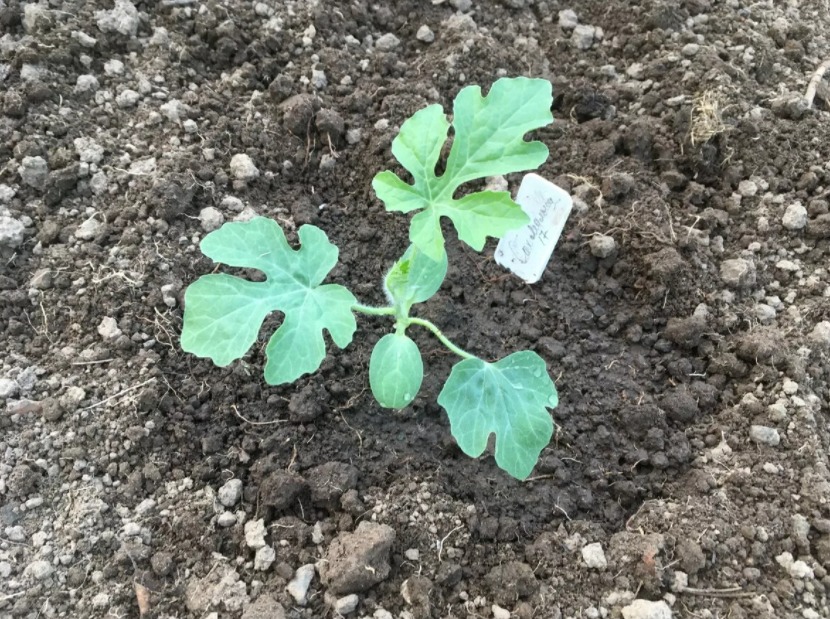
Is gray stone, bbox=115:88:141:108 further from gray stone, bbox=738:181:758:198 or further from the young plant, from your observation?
gray stone, bbox=738:181:758:198

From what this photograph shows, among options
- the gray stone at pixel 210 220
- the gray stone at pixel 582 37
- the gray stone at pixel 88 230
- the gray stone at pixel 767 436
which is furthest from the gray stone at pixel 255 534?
the gray stone at pixel 582 37

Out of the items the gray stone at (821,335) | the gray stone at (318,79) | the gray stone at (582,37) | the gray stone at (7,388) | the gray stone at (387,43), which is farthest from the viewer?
the gray stone at (582,37)

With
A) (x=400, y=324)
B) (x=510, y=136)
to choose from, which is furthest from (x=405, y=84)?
(x=400, y=324)

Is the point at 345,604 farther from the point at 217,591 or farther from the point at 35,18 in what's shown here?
the point at 35,18

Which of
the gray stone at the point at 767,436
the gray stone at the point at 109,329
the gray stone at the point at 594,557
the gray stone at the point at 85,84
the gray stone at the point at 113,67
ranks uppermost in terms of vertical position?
the gray stone at the point at 113,67

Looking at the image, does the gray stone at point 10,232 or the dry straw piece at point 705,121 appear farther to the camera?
the dry straw piece at point 705,121

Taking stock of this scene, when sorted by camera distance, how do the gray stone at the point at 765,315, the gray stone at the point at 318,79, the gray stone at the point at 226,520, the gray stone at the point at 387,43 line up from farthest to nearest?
the gray stone at the point at 387,43, the gray stone at the point at 318,79, the gray stone at the point at 765,315, the gray stone at the point at 226,520

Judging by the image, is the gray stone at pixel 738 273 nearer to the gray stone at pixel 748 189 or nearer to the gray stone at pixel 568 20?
the gray stone at pixel 748 189
